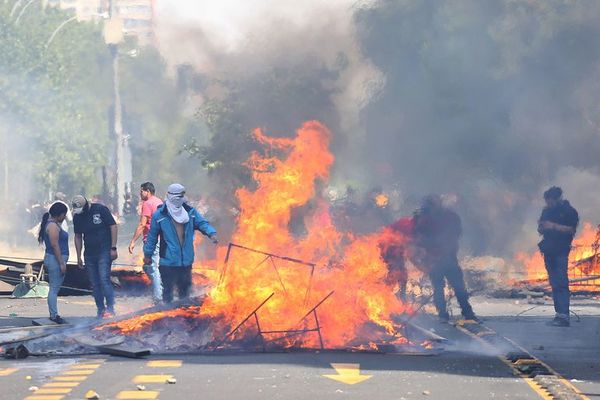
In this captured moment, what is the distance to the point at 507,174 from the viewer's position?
30.7 metres

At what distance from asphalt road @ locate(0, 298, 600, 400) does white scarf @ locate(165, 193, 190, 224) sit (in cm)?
283

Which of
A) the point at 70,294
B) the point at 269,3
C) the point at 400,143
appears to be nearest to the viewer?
the point at 70,294

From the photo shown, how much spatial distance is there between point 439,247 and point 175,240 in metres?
4.40

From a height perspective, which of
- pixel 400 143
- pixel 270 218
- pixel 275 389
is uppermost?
pixel 400 143

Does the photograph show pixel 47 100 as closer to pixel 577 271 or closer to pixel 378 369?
pixel 577 271

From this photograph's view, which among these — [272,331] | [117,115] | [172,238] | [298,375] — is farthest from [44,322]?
[117,115]

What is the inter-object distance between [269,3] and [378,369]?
508 inches

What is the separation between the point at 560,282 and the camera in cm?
1720

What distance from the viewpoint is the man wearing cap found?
16.7 m

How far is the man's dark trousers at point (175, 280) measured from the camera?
15000mm

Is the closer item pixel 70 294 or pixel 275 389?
pixel 275 389

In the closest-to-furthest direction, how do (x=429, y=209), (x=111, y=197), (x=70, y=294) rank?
1. (x=429, y=209)
2. (x=70, y=294)
3. (x=111, y=197)

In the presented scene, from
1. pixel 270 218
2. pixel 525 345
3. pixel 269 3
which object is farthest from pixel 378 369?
pixel 269 3

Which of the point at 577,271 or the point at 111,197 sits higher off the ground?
the point at 111,197
